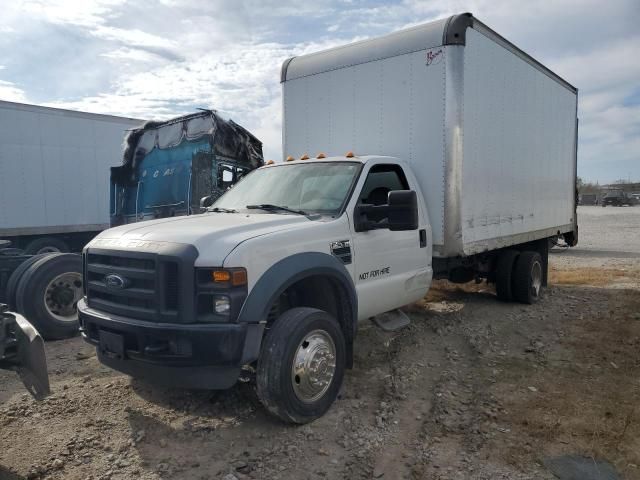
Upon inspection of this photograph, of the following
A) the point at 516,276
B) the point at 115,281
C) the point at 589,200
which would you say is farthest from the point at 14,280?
the point at 589,200

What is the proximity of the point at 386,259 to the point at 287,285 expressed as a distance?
1451mm

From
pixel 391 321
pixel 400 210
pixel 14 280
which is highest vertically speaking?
pixel 400 210


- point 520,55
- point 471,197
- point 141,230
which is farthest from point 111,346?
point 520,55

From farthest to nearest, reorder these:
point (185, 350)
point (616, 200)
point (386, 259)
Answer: point (616, 200) < point (386, 259) < point (185, 350)

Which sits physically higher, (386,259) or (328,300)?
(386,259)

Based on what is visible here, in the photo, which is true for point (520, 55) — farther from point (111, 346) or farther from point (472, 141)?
point (111, 346)

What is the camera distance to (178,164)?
9.58 meters

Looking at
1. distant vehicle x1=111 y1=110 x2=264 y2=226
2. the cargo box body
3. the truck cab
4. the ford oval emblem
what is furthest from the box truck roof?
the ford oval emblem

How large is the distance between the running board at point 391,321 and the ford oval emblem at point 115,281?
9.45 feet

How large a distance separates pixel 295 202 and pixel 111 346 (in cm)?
199

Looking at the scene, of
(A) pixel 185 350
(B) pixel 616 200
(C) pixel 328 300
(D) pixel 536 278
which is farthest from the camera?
(B) pixel 616 200

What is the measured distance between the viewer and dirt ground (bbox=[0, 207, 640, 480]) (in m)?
3.31

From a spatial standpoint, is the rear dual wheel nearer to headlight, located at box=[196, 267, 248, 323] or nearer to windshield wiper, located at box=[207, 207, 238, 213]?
windshield wiper, located at box=[207, 207, 238, 213]

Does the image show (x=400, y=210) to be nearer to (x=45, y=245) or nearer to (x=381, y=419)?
(x=381, y=419)
